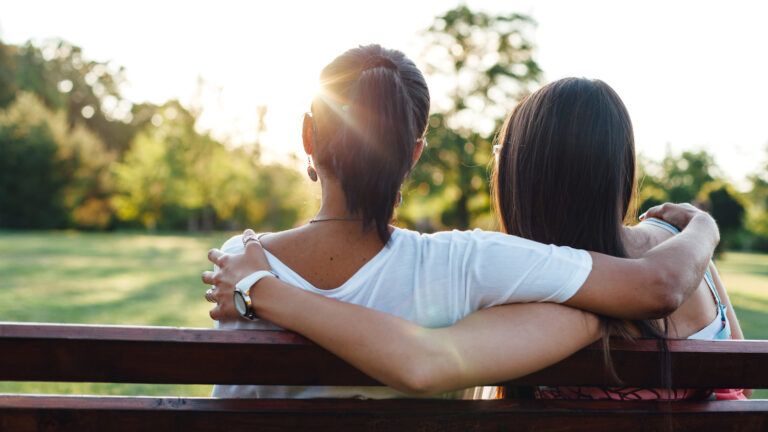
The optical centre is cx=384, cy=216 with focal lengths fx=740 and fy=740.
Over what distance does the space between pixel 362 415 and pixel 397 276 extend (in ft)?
1.21

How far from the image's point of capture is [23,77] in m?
58.7

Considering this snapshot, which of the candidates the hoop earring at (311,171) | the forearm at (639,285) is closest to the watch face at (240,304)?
the hoop earring at (311,171)

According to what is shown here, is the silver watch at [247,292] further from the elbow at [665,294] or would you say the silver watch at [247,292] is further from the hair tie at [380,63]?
the elbow at [665,294]

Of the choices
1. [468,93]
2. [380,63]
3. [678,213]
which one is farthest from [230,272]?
[468,93]

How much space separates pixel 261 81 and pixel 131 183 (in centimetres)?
1156

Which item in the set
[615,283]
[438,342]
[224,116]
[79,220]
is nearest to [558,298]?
[615,283]

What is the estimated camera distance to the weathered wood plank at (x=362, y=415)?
1601mm

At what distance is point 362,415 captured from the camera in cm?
166

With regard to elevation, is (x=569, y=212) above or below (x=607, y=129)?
below

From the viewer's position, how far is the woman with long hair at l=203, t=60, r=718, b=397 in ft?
5.41

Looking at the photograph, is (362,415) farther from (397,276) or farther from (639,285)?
(639,285)

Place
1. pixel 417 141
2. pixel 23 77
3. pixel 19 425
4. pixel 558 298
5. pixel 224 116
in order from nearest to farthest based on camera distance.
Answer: pixel 19 425 < pixel 558 298 < pixel 417 141 < pixel 224 116 < pixel 23 77

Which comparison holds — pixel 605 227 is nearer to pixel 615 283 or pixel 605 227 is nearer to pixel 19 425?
pixel 615 283

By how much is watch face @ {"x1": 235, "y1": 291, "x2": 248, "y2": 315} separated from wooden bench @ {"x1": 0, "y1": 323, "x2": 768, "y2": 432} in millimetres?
164
